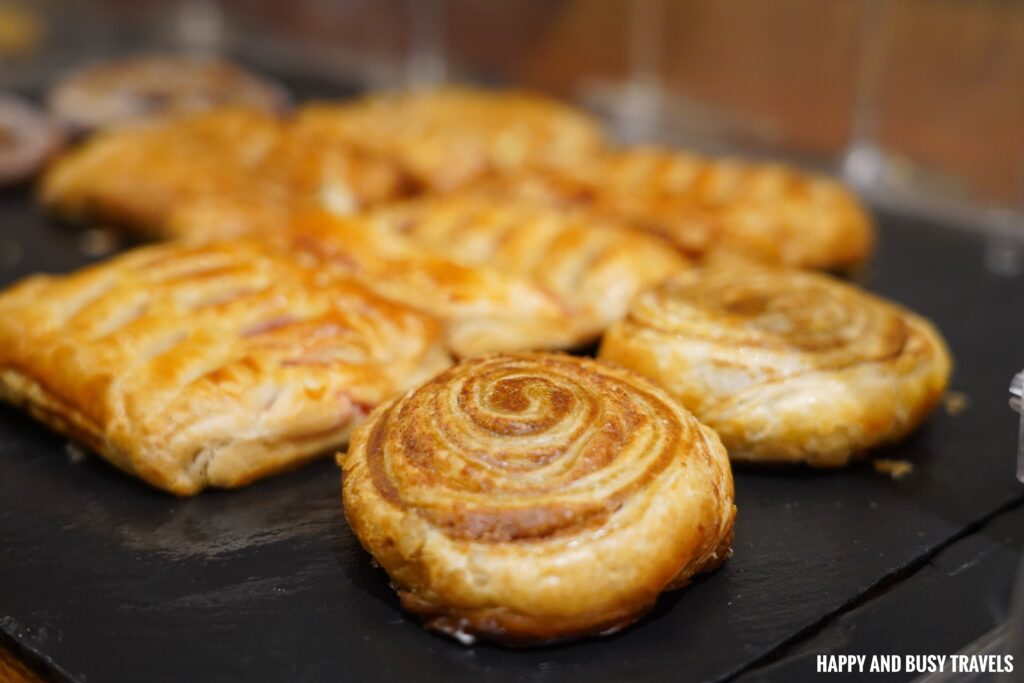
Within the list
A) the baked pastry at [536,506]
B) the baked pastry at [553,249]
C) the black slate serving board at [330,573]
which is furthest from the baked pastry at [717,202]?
the baked pastry at [536,506]

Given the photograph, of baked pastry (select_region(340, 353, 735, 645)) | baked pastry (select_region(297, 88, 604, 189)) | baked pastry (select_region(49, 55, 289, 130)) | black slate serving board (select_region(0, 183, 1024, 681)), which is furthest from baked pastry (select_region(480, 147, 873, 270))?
baked pastry (select_region(49, 55, 289, 130))

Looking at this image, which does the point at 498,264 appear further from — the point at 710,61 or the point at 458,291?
the point at 710,61

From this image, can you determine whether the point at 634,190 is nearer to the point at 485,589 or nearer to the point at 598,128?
the point at 598,128

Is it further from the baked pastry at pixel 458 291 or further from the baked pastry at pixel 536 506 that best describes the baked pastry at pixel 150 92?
the baked pastry at pixel 536 506

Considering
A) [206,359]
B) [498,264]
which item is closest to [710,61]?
[498,264]

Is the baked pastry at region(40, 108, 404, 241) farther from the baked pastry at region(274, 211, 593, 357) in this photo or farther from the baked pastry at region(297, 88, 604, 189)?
the baked pastry at region(274, 211, 593, 357)

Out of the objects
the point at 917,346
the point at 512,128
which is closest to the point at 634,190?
the point at 512,128
